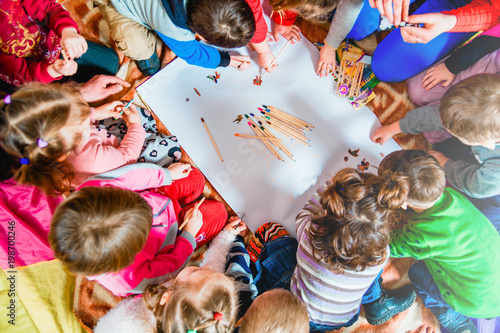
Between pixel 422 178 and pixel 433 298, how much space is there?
552 millimetres

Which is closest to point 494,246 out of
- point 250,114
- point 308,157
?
point 308,157

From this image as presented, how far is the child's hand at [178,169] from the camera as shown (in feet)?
3.67

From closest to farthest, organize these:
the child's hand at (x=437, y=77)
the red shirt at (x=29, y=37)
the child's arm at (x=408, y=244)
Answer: the red shirt at (x=29, y=37) → the child's arm at (x=408, y=244) → the child's hand at (x=437, y=77)

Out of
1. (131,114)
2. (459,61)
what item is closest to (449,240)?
(459,61)

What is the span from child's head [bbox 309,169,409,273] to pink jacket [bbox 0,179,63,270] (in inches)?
36.6

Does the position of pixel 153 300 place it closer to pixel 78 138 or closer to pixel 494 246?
pixel 78 138

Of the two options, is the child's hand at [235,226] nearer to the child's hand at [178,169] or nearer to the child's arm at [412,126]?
the child's hand at [178,169]

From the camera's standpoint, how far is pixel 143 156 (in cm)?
115

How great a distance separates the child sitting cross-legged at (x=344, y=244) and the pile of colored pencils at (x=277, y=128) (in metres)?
0.26

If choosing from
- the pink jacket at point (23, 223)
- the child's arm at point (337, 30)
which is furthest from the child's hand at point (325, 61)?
the pink jacket at point (23, 223)

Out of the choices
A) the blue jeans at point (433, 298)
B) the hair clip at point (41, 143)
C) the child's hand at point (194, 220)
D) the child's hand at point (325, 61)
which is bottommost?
the blue jeans at point (433, 298)

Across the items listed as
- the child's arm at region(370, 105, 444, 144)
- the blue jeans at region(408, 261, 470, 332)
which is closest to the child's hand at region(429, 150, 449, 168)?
the child's arm at region(370, 105, 444, 144)

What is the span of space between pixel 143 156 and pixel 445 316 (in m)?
1.36

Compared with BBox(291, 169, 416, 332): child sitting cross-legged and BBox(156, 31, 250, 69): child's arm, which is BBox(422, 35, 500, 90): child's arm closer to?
BBox(291, 169, 416, 332): child sitting cross-legged
